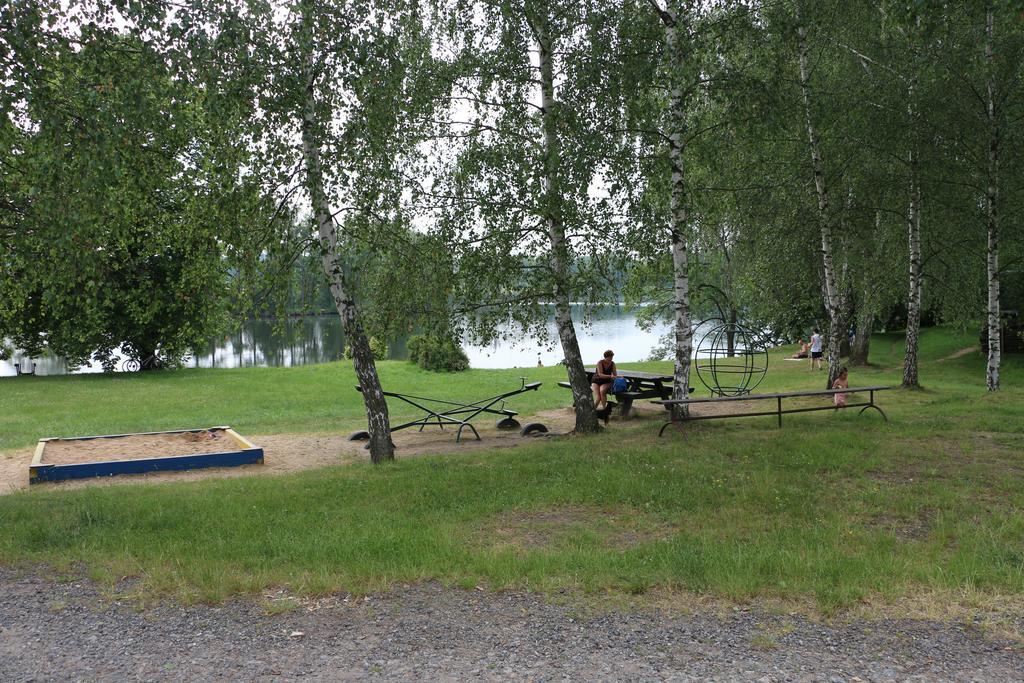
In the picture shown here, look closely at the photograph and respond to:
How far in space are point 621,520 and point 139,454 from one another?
7758 mm

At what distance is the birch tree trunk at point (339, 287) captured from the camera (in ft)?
29.4

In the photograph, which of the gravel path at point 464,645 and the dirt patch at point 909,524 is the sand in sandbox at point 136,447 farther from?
the dirt patch at point 909,524

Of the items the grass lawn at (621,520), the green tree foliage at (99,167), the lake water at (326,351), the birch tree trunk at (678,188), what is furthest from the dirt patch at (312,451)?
the lake water at (326,351)

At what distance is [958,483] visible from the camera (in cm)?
756

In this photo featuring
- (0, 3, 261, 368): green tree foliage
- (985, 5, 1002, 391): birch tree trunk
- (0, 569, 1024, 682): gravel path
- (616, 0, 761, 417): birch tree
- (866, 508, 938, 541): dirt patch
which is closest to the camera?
(0, 569, 1024, 682): gravel path

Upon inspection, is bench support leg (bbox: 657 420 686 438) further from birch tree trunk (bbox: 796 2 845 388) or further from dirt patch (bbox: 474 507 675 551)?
birch tree trunk (bbox: 796 2 845 388)

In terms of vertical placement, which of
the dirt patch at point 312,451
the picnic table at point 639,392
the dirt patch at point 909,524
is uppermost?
the picnic table at point 639,392

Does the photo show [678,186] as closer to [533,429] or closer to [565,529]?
[533,429]

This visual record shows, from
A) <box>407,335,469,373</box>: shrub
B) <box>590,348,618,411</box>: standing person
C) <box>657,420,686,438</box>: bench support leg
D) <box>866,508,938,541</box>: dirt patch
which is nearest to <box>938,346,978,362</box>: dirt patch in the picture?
<box>407,335,469,373</box>: shrub

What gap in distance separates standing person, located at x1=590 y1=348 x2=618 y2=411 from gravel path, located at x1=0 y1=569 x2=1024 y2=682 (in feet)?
29.9

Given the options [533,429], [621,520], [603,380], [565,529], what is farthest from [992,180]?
[565,529]

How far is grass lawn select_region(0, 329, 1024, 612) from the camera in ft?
16.7

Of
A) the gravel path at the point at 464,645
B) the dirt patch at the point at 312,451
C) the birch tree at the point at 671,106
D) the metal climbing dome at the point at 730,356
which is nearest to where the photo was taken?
the gravel path at the point at 464,645

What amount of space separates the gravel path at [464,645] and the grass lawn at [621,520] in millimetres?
349
